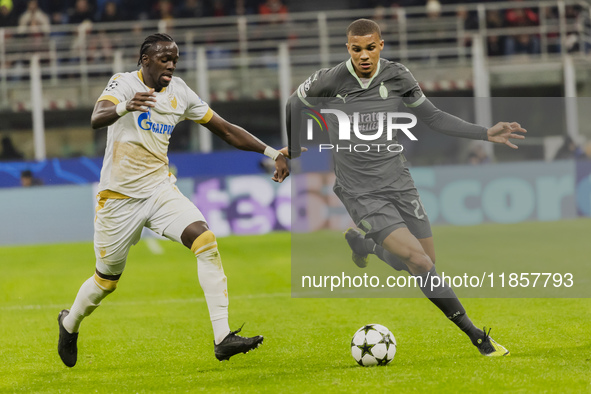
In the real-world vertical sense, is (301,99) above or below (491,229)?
above

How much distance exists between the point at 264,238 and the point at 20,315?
315 inches

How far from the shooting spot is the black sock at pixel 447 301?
610 centimetres

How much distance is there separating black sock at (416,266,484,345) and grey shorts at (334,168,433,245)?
431mm

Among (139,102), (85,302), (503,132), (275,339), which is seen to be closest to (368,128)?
(503,132)

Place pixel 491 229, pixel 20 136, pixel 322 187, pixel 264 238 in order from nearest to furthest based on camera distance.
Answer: pixel 491 229
pixel 322 187
pixel 264 238
pixel 20 136

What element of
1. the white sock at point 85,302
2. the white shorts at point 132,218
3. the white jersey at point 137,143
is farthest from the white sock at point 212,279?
the white sock at point 85,302

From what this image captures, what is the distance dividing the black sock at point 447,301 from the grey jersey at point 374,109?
0.74 meters

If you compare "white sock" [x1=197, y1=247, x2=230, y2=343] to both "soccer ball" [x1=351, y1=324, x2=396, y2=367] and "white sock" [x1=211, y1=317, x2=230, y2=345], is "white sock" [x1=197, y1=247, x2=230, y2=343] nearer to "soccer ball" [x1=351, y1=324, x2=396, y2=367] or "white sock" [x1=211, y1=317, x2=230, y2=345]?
"white sock" [x1=211, y1=317, x2=230, y2=345]

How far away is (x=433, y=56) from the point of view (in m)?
21.8

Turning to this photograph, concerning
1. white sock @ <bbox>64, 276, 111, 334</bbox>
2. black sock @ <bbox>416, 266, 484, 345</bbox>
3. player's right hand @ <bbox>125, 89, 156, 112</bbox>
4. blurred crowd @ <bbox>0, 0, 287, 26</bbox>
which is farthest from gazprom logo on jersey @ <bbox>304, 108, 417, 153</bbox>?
blurred crowd @ <bbox>0, 0, 287, 26</bbox>

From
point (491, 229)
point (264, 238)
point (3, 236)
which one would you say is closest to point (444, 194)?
point (491, 229)

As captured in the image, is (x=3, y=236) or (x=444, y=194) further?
(x=3, y=236)

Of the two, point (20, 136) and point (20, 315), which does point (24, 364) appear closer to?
point (20, 315)

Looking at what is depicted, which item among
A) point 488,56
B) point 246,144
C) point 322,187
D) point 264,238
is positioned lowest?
point 264,238
